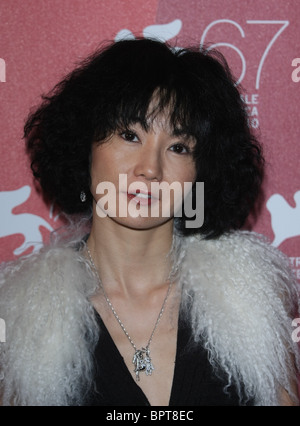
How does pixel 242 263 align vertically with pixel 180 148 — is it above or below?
below

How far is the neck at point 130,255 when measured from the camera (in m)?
1.73

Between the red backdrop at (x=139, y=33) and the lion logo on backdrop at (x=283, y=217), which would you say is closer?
the red backdrop at (x=139, y=33)

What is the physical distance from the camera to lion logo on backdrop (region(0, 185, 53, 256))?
6.68 ft

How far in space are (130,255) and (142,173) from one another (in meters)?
0.30

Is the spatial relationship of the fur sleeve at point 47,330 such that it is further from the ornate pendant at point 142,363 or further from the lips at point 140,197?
the lips at point 140,197

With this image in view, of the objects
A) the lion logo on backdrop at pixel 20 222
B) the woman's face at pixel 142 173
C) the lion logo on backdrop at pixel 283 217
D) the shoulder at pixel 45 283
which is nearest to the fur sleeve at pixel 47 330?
the shoulder at pixel 45 283

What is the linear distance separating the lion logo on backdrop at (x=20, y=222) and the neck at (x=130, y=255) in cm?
34

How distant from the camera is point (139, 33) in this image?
6.46 feet

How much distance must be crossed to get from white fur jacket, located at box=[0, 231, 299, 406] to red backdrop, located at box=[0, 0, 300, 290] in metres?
0.33

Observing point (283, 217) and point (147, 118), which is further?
point (283, 217)

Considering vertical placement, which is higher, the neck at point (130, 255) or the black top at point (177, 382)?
the neck at point (130, 255)

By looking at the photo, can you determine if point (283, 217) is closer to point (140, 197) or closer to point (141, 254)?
point (141, 254)

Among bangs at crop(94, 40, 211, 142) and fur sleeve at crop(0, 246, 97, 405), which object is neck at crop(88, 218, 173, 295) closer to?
fur sleeve at crop(0, 246, 97, 405)

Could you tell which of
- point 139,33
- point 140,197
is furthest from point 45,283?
point 139,33
